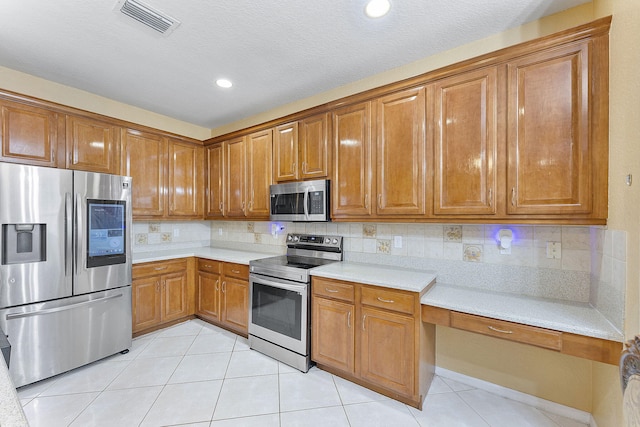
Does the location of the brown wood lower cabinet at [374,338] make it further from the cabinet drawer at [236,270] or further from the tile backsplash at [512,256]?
the cabinet drawer at [236,270]

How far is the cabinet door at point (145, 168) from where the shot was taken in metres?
3.06

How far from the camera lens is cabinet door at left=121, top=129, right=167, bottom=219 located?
10.0ft

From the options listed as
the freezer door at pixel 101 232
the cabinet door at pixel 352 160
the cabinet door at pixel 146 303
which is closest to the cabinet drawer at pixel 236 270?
the cabinet door at pixel 146 303

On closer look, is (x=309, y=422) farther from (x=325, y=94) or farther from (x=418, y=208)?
(x=325, y=94)

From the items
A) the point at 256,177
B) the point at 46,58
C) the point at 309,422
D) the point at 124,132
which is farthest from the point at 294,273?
the point at 46,58

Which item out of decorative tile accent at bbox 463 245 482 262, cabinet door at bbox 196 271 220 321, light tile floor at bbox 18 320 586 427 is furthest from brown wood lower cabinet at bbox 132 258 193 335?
decorative tile accent at bbox 463 245 482 262

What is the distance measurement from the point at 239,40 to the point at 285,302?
2.17m

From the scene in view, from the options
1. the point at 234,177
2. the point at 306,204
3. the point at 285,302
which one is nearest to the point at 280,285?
the point at 285,302

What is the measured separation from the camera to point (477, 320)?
167cm

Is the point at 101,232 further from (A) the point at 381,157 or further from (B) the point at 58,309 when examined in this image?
(A) the point at 381,157

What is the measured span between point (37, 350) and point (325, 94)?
11.0 feet

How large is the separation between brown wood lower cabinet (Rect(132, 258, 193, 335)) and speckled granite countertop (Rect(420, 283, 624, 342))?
9.21ft

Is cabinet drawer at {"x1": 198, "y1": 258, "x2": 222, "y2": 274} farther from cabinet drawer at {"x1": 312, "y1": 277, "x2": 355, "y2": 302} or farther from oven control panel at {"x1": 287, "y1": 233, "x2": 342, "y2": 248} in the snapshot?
cabinet drawer at {"x1": 312, "y1": 277, "x2": 355, "y2": 302}

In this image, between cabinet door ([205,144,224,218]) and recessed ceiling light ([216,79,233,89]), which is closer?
recessed ceiling light ([216,79,233,89])
